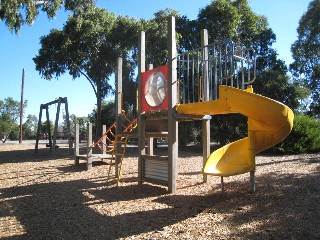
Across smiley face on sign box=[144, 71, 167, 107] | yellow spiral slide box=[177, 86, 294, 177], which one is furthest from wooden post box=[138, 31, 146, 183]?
yellow spiral slide box=[177, 86, 294, 177]

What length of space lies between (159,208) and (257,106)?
2320 millimetres

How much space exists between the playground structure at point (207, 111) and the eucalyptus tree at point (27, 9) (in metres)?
5.70

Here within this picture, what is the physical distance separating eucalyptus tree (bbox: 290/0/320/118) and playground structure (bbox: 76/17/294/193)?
21625 mm

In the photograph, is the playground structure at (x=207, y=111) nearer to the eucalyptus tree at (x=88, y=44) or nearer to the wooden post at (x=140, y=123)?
the wooden post at (x=140, y=123)

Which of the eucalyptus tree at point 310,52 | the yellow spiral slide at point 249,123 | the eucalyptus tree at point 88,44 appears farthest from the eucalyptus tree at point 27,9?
the eucalyptus tree at point 310,52

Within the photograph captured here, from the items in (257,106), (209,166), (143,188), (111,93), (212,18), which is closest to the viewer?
(257,106)

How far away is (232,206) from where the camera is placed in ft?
17.9

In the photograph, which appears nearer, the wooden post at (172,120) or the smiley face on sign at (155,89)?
the wooden post at (172,120)

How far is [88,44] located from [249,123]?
51.0 feet

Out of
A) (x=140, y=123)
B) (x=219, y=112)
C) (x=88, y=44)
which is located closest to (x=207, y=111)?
(x=219, y=112)

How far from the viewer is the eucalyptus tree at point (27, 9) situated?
11.2 meters

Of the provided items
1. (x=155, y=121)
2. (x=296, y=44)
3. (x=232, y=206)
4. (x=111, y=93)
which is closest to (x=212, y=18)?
(x=111, y=93)

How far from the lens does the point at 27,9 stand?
39.2 feet

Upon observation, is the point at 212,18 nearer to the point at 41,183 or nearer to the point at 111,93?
the point at 111,93
